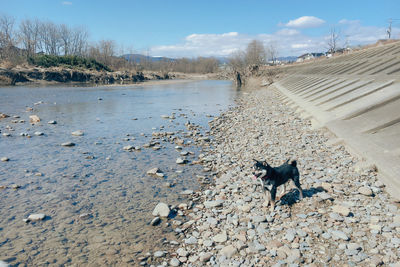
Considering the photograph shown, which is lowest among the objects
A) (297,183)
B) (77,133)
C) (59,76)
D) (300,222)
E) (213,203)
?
(213,203)

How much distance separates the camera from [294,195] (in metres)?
6.66

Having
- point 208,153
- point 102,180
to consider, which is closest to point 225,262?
point 102,180

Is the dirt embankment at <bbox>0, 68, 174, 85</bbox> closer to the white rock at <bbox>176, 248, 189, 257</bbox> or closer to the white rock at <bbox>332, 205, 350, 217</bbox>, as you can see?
the white rock at <bbox>176, 248, 189, 257</bbox>

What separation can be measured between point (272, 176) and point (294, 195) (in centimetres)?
118

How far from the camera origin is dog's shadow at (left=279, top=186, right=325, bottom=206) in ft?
21.1

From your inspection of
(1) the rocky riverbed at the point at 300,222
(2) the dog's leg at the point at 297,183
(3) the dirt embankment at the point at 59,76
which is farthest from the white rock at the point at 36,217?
(3) the dirt embankment at the point at 59,76

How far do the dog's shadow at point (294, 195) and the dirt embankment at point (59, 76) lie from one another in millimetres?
62079

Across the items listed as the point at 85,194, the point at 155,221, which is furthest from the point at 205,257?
the point at 85,194

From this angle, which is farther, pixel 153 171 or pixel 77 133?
pixel 77 133

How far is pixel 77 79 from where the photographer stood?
75.1m

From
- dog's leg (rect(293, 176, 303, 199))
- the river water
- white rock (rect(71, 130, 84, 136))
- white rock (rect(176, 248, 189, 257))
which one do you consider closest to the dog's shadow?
dog's leg (rect(293, 176, 303, 199))

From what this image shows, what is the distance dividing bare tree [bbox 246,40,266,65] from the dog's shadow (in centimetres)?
6910

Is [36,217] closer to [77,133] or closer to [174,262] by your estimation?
[174,262]

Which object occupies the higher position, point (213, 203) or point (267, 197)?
point (267, 197)
